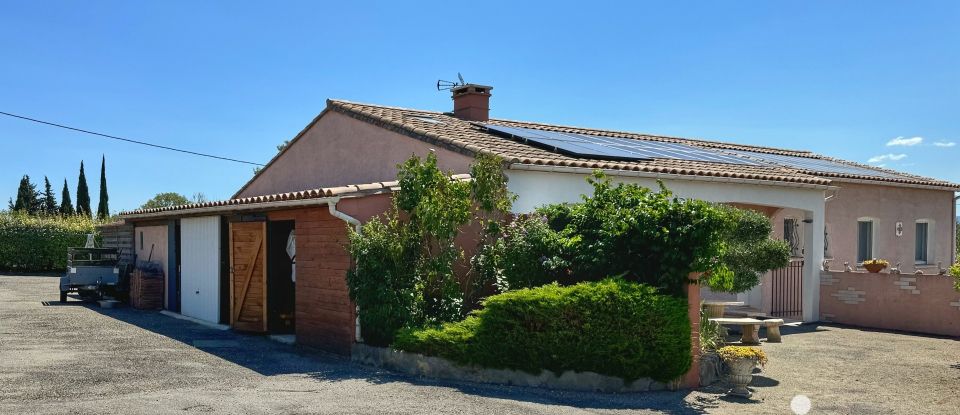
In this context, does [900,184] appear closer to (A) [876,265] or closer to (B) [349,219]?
(A) [876,265]

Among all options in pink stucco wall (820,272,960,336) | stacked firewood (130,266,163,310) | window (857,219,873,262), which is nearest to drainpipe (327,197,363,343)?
stacked firewood (130,266,163,310)

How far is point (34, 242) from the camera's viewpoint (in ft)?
97.8

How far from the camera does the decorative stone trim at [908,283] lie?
1408cm

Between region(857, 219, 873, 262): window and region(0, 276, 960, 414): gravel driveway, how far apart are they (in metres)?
5.79

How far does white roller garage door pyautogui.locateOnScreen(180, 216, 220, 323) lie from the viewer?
49.0ft

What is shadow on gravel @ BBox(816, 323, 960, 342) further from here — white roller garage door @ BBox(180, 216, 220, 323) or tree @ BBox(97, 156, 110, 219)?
tree @ BBox(97, 156, 110, 219)

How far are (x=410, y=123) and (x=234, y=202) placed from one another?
11.4ft

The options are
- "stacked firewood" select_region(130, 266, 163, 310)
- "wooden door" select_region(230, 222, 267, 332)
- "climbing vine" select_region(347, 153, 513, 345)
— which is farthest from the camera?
"stacked firewood" select_region(130, 266, 163, 310)

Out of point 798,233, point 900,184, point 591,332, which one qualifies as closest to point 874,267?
point 798,233

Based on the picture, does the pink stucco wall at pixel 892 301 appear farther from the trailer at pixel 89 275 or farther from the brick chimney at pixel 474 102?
the trailer at pixel 89 275

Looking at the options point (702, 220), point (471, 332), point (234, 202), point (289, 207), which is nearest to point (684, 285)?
point (702, 220)

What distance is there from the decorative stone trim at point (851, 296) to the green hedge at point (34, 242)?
87.9 feet

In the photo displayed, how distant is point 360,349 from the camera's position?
10414 millimetres

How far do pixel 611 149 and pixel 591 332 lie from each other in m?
6.39
